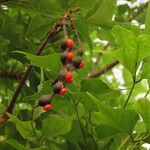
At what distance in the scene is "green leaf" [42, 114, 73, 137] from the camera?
1.00 m

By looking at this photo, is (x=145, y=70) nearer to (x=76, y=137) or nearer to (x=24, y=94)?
(x=76, y=137)

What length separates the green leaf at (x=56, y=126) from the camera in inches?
39.6

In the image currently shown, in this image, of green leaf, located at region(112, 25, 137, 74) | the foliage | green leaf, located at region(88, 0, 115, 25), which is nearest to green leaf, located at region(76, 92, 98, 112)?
the foliage

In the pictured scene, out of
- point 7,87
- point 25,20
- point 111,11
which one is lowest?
point 7,87

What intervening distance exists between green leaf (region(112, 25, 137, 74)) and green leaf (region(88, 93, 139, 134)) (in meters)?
0.10

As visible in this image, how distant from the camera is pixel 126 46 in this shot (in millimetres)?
989

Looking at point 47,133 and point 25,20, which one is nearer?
point 47,133

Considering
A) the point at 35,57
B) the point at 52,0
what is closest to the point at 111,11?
the point at 52,0

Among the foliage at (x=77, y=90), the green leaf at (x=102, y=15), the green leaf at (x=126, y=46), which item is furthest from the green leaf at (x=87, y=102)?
the green leaf at (x=102, y=15)

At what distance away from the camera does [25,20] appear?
1477 millimetres

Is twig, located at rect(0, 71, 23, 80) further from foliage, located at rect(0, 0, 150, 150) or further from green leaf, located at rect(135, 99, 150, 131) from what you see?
green leaf, located at rect(135, 99, 150, 131)

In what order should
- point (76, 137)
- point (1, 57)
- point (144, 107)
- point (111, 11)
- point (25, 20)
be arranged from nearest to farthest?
point (144, 107) < point (76, 137) < point (111, 11) < point (1, 57) < point (25, 20)

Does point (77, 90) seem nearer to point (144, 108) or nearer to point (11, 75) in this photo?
point (144, 108)

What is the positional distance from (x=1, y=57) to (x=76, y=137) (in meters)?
0.40
